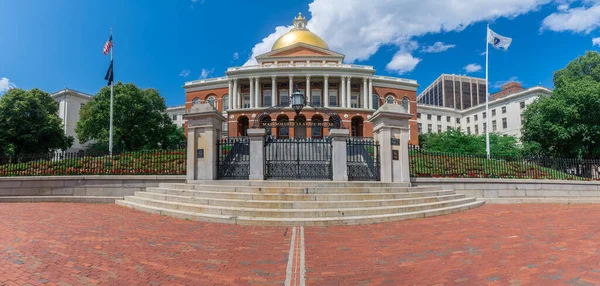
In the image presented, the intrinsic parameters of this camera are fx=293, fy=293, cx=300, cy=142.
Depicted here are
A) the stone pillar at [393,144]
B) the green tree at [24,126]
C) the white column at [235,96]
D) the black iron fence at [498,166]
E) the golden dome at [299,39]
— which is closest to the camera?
the stone pillar at [393,144]

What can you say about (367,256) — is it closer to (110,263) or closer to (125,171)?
(110,263)

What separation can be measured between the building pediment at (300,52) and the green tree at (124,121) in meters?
22.8

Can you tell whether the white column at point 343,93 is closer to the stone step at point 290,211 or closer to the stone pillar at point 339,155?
the stone pillar at point 339,155

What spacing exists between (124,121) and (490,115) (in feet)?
258

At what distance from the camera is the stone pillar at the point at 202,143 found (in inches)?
427

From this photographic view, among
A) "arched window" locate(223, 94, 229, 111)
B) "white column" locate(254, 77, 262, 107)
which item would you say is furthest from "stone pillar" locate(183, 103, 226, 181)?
"arched window" locate(223, 94, 229, 111)

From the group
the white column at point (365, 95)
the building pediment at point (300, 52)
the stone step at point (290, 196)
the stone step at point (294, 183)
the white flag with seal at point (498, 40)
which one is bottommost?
the stone step at point (290, 196)

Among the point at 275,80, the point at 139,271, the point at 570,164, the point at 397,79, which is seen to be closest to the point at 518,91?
the point at 397,79

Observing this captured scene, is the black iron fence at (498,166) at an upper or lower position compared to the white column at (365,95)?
lower

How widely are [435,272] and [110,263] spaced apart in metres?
4.77

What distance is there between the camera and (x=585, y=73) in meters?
32.6

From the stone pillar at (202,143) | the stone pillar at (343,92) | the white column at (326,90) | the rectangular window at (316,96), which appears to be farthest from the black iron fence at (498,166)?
the rectangular window at (316,96)

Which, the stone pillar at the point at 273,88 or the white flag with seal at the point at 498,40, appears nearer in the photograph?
the white flag with seal at the point at 498,40

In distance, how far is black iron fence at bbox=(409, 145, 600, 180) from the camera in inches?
509
